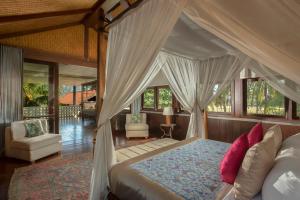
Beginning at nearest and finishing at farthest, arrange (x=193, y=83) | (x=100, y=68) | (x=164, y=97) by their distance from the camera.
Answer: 1. (x=100, y=68)
2. (x=193, y=83)
3. (x=164, y=97)

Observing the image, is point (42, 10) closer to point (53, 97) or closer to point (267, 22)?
point (53, 97)

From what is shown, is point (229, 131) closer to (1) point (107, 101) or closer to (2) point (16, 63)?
(1) point (107, 101)

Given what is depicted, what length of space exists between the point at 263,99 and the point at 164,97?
3180mm

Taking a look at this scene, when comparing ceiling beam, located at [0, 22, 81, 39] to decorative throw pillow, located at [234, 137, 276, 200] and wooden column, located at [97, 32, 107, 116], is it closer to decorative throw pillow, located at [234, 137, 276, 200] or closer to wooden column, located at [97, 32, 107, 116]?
wooden column, located at [97, 32, 107, 116]

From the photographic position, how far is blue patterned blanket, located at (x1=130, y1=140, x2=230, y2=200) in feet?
4.94

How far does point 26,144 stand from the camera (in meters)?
3.60

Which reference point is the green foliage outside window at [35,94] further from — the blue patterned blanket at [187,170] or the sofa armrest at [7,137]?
the blue patterned blanket at [187,170]

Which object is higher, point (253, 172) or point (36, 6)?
point (36, 6)

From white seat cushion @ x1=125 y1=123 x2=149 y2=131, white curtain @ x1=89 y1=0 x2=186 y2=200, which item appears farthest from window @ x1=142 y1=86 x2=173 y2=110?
white curtain @ x1=89 y1=0 x2=186 y2=200

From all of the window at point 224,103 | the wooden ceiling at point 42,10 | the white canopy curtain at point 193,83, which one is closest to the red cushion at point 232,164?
the white canopy curtain at point 193,83

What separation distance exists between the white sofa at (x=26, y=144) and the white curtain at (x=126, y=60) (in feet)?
7.80

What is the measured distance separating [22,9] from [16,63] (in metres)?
1.78

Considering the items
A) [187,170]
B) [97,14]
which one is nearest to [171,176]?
[187,170]

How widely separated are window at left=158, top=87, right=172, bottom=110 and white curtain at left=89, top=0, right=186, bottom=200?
4.23m
